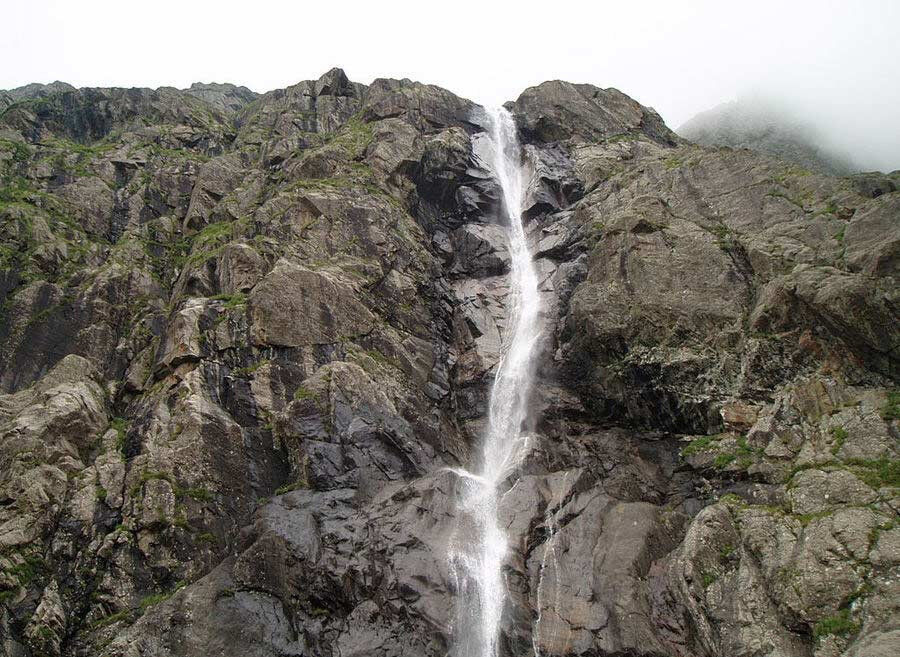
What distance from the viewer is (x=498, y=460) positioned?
1081 inches

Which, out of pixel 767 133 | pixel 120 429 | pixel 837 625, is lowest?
pixel 837 625

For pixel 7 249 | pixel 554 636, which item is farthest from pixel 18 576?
pixel 7 249

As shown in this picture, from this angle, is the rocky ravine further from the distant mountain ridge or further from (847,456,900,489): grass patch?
the distant mountain ridge

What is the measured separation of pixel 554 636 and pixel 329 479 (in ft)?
35.3

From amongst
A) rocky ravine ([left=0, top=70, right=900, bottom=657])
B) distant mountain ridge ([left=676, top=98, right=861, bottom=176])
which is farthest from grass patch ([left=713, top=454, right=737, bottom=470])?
distant mountain ridge ([left=676, top=98, right=861, bottom=176])

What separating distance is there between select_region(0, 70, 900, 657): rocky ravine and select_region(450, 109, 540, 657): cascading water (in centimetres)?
75

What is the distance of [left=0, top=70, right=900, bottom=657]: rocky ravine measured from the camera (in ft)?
60.5

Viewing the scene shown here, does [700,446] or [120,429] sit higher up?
[120,429]

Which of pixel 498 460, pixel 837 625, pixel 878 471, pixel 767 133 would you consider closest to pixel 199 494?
pixel 498 460

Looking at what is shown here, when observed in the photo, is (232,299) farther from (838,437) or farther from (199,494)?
(838,437)

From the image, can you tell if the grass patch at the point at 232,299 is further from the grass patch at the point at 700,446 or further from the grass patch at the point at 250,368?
the grass patch at the point at 700,446

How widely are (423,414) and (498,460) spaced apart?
4350 mm

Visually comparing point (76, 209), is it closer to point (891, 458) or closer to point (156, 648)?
point (156, 648)

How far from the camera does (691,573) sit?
708 inches
